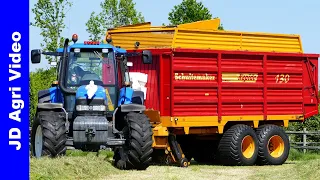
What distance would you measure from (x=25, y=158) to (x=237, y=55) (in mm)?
13788

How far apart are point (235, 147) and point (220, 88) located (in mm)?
1432

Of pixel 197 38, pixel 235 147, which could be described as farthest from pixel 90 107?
pixel 235 147

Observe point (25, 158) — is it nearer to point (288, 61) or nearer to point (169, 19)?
point (288, 61)

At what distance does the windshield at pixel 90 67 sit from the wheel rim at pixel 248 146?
4.66m

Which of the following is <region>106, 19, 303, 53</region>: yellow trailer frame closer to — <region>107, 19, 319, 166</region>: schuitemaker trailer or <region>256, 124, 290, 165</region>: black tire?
<region>107, 19, 319, 166</region>: schuitemaker trailer

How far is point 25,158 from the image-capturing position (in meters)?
3.56

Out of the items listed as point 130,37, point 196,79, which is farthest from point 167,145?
point 130,37

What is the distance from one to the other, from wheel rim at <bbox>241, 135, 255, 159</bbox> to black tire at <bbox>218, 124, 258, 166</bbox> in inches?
1.2

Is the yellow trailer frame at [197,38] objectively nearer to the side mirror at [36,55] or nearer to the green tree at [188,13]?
the side mirror at [36,55]

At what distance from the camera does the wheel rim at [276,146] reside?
18125mm

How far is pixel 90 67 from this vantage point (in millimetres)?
13945

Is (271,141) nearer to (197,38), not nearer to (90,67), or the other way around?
(197,38)

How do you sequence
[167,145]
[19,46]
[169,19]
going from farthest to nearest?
1. [169,19]
2. [167,145]
3. [19,46]

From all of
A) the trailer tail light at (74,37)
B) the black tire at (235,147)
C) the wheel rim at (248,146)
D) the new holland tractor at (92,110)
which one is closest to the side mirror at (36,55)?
the new holland tractor at (92,110)
